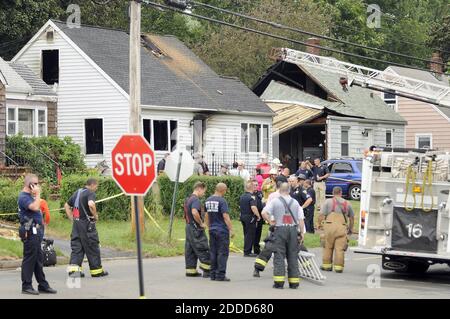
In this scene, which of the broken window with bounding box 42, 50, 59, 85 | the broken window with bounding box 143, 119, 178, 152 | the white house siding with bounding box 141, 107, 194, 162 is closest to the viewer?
the broken window with bounding box 143, 119, 178, 152

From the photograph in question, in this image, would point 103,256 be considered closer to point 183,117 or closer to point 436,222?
point 436,222

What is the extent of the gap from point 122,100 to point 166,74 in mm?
3699

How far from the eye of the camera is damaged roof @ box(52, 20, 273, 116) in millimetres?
38719

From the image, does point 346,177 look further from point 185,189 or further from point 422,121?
point 422,121

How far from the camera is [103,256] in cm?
2188

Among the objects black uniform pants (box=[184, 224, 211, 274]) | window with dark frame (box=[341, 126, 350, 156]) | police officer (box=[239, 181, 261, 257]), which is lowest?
black uniform pants (box=[184, 224, 211, 274])

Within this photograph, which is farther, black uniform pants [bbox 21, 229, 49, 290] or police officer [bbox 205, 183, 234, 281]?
police officer [bbox 205, 183, 234, 281]

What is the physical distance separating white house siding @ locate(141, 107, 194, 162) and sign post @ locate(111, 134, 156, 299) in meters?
25.3

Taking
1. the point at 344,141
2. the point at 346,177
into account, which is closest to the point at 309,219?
the point at 346,177

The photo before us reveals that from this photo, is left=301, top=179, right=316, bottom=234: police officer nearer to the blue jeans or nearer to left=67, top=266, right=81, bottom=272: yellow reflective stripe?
the blue jeans

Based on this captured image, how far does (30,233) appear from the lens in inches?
611

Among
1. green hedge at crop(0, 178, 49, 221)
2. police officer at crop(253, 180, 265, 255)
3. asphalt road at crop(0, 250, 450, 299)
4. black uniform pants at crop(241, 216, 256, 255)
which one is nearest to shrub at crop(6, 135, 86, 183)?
green hedge at crop(0, 178, 49, 221)

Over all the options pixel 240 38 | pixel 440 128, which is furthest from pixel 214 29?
pixel 440 128

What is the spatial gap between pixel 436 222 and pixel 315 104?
94.0 feet
